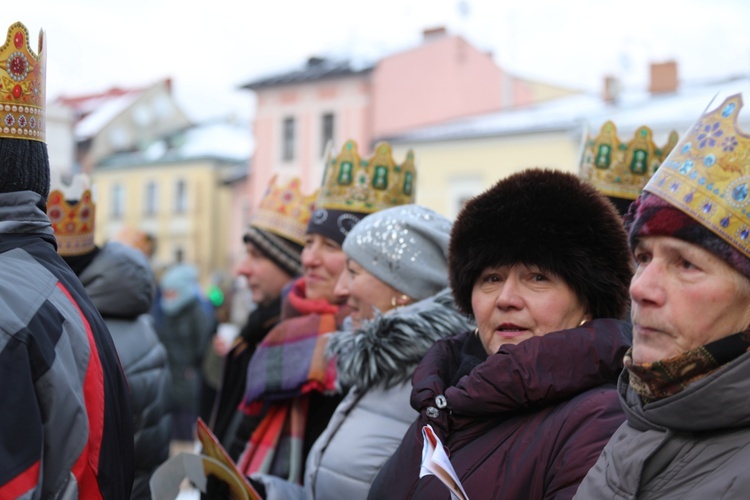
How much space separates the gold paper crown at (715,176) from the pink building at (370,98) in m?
24.9

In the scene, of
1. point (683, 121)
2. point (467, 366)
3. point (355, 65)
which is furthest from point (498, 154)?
point (467, 366)

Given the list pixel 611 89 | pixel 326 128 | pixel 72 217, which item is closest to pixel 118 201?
pixel 326 128

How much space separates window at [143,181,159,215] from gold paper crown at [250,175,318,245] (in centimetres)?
3264

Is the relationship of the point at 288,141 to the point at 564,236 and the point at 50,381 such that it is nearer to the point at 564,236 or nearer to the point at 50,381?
the point at 564,236

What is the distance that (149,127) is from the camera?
135 feet

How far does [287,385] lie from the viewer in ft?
11.6

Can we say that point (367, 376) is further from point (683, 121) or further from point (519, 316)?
point (683, 121)

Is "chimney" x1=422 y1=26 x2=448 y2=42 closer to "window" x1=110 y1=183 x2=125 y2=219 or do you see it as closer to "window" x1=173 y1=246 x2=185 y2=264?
"window" x1=173 y1=246 x2=185 y2=264

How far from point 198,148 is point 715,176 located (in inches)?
1420

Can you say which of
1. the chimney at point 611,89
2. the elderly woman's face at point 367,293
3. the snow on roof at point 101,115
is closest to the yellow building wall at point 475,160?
the chimney at point 611,89

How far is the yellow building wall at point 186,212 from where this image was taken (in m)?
35.5

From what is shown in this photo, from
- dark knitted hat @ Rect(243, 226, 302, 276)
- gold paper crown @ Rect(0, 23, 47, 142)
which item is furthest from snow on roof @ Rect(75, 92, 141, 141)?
gold paper crown @ Rect(0, 23, 47, 142)

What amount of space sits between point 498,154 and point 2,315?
21.0 meters

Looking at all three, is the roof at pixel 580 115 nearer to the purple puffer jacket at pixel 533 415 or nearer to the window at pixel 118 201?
the purple puffer jacket at pixel 533 415
